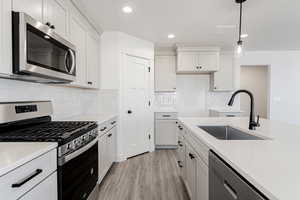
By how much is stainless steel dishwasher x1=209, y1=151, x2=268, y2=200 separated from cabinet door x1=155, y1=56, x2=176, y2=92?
325cm

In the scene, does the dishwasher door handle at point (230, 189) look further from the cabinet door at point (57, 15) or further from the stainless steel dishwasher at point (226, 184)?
the cabinet door at point (57, 15)

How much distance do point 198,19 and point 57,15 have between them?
6.61 ft

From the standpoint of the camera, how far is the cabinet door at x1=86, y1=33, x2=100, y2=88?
2689mm

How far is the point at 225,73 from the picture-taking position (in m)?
4.34

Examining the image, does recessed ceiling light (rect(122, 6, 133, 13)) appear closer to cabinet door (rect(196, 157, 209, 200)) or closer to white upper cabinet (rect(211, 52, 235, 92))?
cabinet door (rect(196, 157, 209, 200))

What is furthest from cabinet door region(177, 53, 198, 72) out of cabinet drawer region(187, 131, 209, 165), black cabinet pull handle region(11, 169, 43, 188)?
black cabinet pull handle region(11, 169, 43, 188)

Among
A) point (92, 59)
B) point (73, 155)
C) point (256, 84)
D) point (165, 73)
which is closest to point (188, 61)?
point (165, 73)

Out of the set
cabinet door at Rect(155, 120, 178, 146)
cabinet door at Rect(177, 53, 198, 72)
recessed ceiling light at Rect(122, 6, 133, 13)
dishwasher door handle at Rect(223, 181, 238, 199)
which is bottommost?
A: cabinet door at Rect(155, 120, 178, 146)

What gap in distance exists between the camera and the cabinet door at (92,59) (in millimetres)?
2689

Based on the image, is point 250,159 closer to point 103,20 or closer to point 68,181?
point 68,181

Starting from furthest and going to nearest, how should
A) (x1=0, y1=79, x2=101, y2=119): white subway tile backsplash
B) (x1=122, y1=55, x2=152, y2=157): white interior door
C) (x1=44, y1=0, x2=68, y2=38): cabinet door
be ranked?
(x1=122, y1=55, x2=152, y2=157): white interior door < (x1=44, y1=0, x2=68, y2=38): cabinet door < (x1=0, y1=79, x2=101, y2=119): white subway tile backsplash

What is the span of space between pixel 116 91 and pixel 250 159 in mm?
2666

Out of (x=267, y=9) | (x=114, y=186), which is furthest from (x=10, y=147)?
(x=267, y=9)

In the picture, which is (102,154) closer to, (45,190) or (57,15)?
(45,190)
